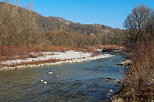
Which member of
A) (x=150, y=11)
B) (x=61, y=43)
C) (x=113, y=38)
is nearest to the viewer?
(x=150, y=11)

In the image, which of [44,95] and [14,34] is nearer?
[44,95]

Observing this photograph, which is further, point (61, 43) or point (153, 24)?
point (61, 43)

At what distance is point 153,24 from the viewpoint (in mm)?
33469

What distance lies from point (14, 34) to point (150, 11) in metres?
29.7

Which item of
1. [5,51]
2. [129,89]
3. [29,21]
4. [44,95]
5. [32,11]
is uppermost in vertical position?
[32,11]

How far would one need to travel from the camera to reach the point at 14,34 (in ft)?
106

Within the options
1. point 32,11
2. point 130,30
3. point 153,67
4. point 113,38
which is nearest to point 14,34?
point 32,11

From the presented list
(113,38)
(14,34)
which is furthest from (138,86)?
(113,38)

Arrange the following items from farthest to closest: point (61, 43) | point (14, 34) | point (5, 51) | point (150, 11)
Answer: point (61, 43) → point (150, 11) → point (14, 34) → point (5, 51)

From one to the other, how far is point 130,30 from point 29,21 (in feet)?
79.0

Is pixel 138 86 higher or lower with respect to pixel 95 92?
higher

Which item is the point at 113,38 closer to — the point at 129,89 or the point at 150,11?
the point at 150,11

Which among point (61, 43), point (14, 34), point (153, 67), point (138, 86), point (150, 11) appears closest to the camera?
point (138, 86)

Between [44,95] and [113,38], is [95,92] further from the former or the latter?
[113,38]
